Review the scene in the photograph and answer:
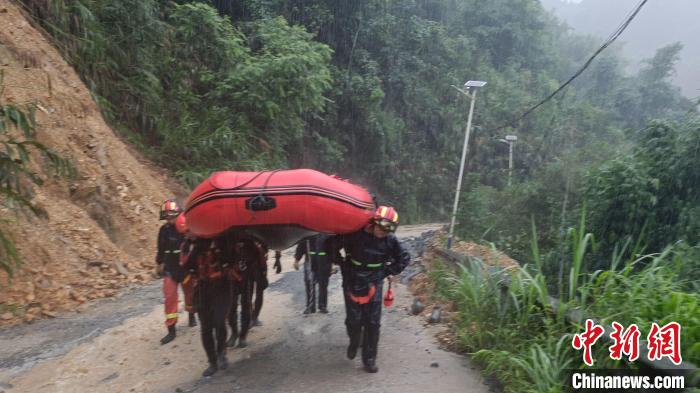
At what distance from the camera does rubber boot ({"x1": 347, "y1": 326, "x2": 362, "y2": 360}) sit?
503 centimetres

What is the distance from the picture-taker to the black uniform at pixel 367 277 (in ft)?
16.1

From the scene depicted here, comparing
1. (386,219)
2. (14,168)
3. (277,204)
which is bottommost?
(386,219)

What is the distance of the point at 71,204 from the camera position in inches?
367

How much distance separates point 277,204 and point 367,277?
3.44 feet

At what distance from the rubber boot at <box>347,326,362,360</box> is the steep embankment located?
4.34 metres

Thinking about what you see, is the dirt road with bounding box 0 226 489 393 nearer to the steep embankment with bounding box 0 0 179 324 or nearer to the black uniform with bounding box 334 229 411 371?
the black uniform with bounding box 334 229 411 371

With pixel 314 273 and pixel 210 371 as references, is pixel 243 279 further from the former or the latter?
pixel 314 273

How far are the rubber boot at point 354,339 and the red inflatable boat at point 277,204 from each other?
952 mm

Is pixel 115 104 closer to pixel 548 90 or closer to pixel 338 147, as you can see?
pixel 338 147

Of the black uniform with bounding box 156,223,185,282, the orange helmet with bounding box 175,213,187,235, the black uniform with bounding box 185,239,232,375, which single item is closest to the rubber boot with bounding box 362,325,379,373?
the black uniform with bounding box 185,239,232,375

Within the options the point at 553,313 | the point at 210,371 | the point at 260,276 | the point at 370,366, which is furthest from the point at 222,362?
the point at 553,313

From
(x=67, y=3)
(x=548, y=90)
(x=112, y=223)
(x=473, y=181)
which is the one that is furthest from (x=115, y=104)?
(x=548, y=90)

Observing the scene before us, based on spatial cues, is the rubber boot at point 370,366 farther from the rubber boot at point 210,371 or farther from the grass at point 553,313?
the rubber boot at point 210,371

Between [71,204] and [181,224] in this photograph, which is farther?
[71,204]
